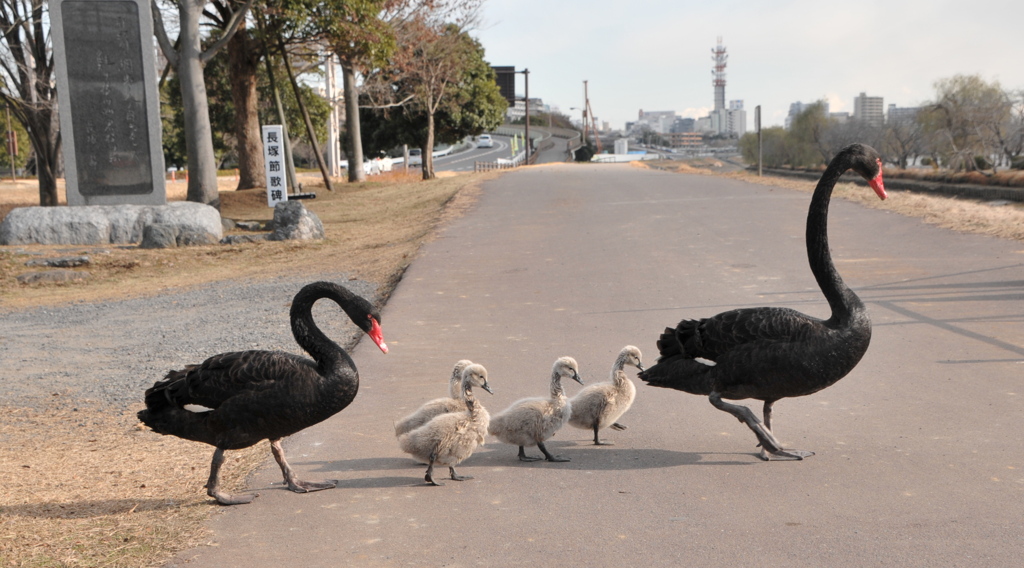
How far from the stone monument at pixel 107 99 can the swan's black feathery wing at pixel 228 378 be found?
663 inches

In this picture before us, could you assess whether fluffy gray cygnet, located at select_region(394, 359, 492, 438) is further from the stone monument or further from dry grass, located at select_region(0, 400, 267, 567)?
the stone monument

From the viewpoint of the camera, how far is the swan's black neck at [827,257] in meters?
5.01

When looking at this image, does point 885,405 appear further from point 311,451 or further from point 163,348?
point 163,348

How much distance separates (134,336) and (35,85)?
2161cm

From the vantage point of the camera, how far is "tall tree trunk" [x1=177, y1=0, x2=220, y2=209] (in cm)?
2244

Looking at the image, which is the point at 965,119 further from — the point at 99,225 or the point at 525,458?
the point at 525,458

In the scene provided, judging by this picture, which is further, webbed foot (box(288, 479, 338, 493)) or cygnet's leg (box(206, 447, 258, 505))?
webbed foot (box(288, 479, 338, 493))

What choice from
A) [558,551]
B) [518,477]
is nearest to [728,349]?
[518,477]

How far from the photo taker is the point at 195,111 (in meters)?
22.5

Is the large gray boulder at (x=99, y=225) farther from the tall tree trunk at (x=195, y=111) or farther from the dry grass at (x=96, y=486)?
the dry grass at (x=96, y=486)

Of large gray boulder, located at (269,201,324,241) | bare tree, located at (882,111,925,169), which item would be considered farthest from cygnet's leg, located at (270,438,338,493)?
Result: bare tree, located at (882,111,925,169)

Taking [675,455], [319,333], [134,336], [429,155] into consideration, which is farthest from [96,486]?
[429,155]

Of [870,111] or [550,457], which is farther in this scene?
[870,111]

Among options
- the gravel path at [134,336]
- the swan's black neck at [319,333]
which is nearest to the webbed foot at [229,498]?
the swan's black neck at [319,333]
